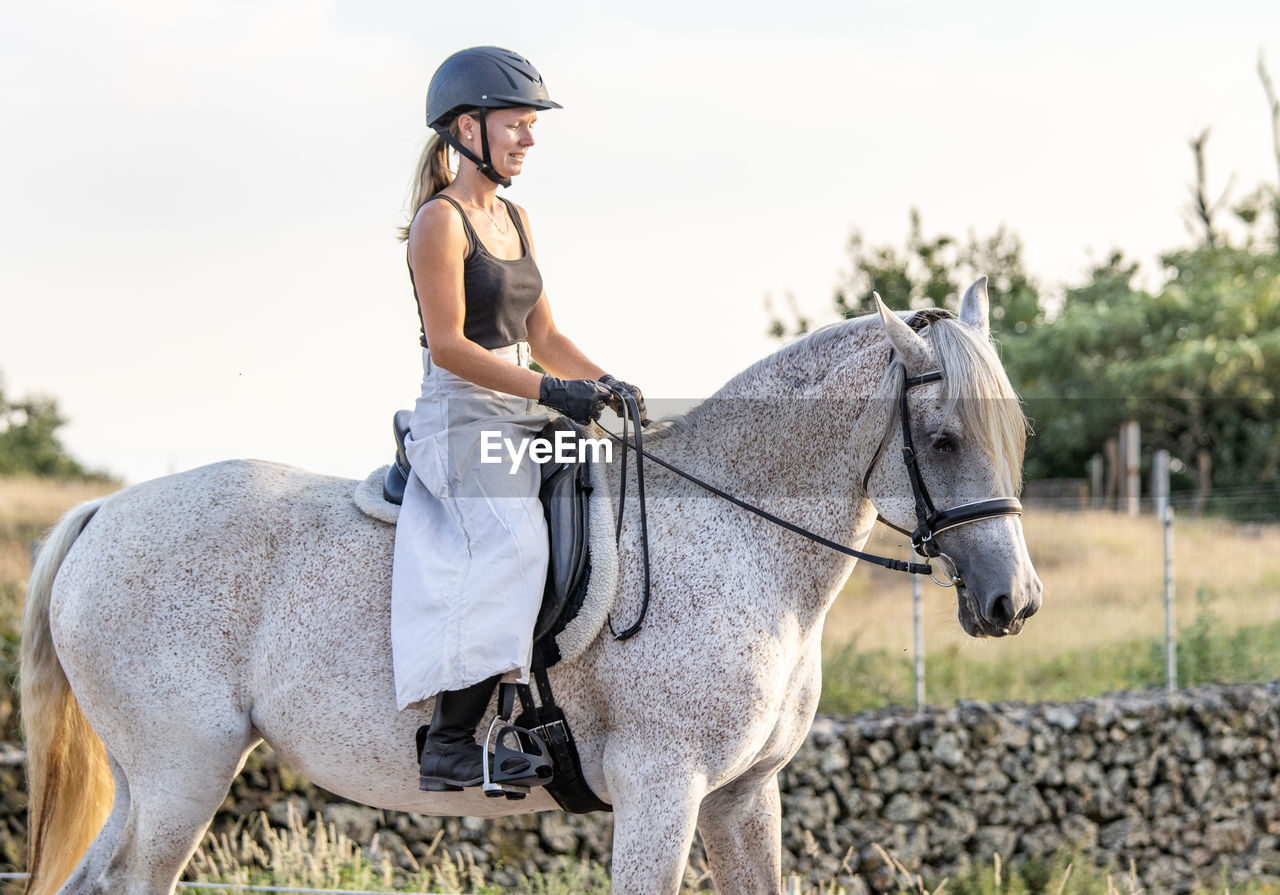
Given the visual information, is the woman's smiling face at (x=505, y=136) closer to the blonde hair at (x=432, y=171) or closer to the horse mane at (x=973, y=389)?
the blonde hair at (x=432, y=171)

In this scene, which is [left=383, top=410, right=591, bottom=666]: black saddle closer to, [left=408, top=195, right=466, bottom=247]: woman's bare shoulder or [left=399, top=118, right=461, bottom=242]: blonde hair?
[left=408, top=195, right=466, bottom=247]: woman's bare shoulder

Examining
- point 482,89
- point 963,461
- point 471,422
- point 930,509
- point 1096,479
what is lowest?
point 930,509

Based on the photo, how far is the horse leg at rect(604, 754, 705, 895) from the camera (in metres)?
2.91

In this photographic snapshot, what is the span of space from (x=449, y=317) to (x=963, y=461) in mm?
1358

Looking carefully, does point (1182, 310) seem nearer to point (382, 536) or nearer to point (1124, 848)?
point (1124, 848)

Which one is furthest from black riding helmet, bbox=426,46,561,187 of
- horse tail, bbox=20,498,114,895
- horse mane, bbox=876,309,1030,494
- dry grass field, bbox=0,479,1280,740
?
dry grass field, bbox=0,479,1280,740

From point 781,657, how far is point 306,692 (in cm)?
130

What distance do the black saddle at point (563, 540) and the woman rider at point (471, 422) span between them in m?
0.05

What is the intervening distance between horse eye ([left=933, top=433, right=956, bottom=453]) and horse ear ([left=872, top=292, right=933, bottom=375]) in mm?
175

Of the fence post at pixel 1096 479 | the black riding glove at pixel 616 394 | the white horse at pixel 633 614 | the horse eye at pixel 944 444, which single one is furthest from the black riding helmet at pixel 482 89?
the fence post at pixel 1096 479

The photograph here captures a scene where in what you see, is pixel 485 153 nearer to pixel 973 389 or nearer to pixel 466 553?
pixel 466 553

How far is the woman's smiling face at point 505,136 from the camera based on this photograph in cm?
323

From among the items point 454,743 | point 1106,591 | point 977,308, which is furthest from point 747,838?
point 1106,591

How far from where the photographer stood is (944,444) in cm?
291
